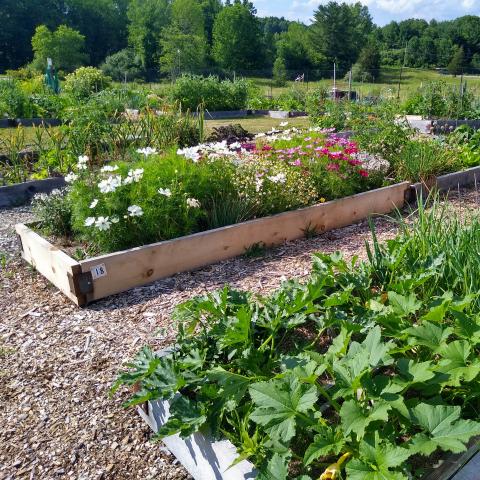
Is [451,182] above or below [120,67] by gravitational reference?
below

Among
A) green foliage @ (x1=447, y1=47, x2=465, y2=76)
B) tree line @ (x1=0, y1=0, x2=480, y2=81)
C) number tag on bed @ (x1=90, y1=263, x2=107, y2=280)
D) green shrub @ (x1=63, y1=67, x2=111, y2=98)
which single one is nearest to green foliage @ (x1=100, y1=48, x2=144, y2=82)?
tree line @ (x1=0, y1=0, x2=480, y2=81)

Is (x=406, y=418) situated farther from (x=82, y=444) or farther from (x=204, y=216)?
(x=204, y=216)

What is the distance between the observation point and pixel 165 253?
12.5 feet

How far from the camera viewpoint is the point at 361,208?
5.26 metres

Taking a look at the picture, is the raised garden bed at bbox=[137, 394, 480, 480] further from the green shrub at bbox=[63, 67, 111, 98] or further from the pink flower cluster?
the green shrub at bbox=[63, 67, 111, 98]

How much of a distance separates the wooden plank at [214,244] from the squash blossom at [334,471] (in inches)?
91.1

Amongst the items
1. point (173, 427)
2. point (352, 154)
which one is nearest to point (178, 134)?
point (352, 154)

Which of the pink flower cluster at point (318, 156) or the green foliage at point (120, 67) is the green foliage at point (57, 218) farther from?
the green foliage at point (120, 67)

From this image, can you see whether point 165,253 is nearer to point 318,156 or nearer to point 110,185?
point 110,185

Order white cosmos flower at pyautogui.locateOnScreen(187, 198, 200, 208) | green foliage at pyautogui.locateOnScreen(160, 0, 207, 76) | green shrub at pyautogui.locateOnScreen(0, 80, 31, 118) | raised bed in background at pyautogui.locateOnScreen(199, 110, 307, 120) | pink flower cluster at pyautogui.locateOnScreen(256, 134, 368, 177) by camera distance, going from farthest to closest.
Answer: green foliage at pyautogui.locateOnScreen(160, 0, 207, 76), raised bed in background at pyautogui.locateOnScreen(199, 110, 307, 120), green shrub at pyautogui.locateOnScreen(0, 80, 31, 118), pink flower cluster at pyautogui.locateOnScreen(256, 134, 368, 177), white cosmos flower at pyautogui.locateOnScreen(187, 198, 200, 208)

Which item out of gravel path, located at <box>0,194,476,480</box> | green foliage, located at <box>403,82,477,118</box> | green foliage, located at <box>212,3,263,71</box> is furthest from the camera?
green foliage, located at <box>212,3,263,71</box>

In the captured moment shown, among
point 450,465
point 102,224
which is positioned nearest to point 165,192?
point 102,224

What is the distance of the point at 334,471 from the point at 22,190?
552cm

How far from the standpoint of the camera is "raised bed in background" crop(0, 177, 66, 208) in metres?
5.91
